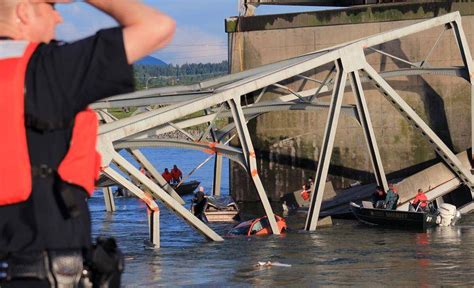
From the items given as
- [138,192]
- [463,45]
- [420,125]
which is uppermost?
[463,45]

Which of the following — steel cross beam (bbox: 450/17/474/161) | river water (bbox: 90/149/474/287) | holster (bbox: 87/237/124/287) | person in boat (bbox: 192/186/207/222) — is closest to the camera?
holster (bbox: 87/237/124/287)

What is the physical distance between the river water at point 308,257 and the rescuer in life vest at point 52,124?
65.7 ft

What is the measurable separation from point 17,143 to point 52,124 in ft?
0.50

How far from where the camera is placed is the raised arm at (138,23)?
13.6ft

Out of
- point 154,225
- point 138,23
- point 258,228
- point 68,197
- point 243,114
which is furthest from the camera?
point 243,114

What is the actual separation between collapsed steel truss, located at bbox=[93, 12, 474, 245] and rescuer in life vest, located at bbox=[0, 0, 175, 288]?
→ 2589 cm

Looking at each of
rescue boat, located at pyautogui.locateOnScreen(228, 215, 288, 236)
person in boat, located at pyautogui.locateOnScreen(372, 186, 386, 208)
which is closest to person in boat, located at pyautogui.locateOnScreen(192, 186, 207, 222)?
rescue boat, located at pyautogui.locateOnScreen(228, 215, 288, 236)

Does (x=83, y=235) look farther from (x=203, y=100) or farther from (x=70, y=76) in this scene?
(x=203, y=100)

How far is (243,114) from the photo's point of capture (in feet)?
122

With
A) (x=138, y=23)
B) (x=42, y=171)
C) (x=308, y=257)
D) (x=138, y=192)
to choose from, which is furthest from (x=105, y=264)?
(x=138, y=192)

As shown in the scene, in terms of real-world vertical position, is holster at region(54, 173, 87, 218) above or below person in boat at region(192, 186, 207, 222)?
above

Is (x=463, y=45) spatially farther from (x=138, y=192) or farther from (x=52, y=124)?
(x=52, y=124)

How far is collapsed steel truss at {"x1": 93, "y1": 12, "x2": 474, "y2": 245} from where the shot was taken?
31359mm

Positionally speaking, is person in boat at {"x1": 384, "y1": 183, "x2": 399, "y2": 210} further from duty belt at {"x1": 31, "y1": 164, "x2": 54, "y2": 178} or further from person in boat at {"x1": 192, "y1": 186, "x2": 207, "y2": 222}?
duty belt at {"x1": 31, "y1": 164, "x2": 54, "y2": 178}
